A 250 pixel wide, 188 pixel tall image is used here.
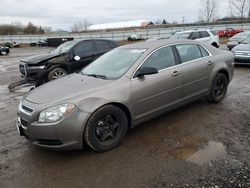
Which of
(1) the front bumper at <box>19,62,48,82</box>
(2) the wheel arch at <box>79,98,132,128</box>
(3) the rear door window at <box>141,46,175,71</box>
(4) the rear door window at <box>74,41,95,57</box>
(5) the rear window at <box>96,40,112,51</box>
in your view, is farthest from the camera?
(5) the rear window at <box>96,40,112,51</box>

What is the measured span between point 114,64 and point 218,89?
8.57 feet

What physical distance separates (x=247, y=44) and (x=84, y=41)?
22.8ft

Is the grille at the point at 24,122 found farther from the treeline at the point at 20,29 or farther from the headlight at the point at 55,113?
the treeline at the point at 20,29

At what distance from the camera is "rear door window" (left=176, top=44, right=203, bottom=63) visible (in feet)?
16.4

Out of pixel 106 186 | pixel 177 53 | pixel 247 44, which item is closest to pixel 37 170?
pixel 106 186

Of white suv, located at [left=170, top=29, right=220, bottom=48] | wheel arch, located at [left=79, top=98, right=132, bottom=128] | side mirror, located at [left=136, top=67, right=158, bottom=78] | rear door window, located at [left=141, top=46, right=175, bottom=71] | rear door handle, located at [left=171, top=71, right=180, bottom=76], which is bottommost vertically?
wheel arch, located at [left=79, top=98, right=132, bottom=128]

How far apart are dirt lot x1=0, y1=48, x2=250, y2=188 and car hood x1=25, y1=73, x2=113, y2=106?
0.84 meters

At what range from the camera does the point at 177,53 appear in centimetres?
493

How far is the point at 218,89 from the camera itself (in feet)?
19.1

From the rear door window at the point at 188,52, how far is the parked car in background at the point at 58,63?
4425 millimetres

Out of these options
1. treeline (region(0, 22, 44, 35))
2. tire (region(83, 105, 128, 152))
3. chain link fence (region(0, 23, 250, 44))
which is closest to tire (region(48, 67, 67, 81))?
tire (region(83, 105, 128, 152))

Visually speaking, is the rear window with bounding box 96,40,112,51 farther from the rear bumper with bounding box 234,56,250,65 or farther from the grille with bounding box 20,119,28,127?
the grille with bounding box 20,119,28,127

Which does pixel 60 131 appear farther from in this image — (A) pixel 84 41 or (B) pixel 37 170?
(A) pixel 84 41

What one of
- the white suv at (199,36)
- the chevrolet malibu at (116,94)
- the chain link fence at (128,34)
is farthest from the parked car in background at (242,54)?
the chain link fence at (128,34)
